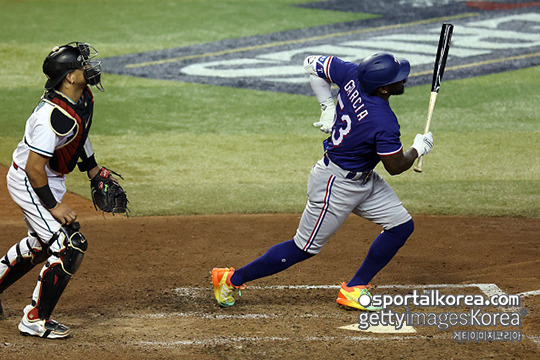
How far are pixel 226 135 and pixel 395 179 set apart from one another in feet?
9.39

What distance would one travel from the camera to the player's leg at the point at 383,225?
202 inches

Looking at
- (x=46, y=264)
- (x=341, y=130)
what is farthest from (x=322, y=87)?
(x=46, y=264)

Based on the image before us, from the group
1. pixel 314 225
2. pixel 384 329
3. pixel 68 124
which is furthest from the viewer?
pixel 314 225

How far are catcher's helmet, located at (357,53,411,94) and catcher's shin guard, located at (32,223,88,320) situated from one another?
78.9 inches

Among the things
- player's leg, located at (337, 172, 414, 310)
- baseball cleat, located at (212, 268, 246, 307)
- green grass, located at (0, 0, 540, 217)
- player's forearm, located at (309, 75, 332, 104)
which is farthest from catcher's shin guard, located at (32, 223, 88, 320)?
green grass, located at (0, 0, 540, 217)

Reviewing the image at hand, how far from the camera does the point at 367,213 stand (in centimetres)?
519

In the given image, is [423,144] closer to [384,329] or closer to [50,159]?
[384,329]

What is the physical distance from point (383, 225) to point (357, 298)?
524mm

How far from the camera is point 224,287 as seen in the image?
17.1 feet

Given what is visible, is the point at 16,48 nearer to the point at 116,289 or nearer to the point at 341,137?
the point at 116,289

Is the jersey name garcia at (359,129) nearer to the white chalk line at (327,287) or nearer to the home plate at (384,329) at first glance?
the home plate at (384,329)

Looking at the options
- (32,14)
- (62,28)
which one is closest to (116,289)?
(62,28)

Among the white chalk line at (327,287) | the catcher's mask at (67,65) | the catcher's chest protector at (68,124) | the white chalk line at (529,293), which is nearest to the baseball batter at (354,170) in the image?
the white chalk line at (327,287)

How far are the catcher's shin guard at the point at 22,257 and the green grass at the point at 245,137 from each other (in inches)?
111
